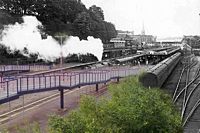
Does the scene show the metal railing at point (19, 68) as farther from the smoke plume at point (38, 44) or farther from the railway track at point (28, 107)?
the railway track at point (28, 107)

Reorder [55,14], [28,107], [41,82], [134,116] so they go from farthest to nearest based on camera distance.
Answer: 1. [55,14]
2. [28,107]
3. [41,82]
4. [134,116]

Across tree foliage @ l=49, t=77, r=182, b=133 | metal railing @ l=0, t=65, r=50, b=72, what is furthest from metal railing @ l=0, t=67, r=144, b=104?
metal railing @ l=0, t=65, r=50, b=72

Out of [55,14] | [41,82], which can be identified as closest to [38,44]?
[41,82]

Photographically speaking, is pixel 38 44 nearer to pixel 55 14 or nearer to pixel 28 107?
pixel 28 107

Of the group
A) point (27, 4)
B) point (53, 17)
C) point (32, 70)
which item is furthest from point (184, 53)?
point (32, 70)

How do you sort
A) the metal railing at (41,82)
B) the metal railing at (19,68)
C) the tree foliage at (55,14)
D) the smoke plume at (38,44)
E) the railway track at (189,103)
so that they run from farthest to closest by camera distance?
the tree foliage at (55,14), the smoke plume at (38,44), the metal railing at (19,68), the railway track at (189,103), the metal railing at (41,82)

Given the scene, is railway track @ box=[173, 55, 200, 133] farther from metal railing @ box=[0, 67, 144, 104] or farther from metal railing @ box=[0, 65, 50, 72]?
metal railing @ box=[0, 65, 50, 72]

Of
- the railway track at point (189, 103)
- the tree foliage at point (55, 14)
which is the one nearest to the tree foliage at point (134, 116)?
the railway track at point (189, 103)

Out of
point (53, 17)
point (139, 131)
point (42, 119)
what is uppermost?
point (53, 17)

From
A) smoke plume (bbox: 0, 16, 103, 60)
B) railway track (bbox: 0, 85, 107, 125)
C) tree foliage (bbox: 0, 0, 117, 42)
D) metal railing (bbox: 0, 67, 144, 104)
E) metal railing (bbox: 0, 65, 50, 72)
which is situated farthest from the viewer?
tree foliage (bbox: 0, 0, 117, 42)

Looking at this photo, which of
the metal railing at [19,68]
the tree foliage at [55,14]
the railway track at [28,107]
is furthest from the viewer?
the tree foliage at [55,14]

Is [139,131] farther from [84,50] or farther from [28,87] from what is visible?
[84,50]

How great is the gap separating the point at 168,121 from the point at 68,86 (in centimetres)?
1601

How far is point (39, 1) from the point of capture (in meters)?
75.4
